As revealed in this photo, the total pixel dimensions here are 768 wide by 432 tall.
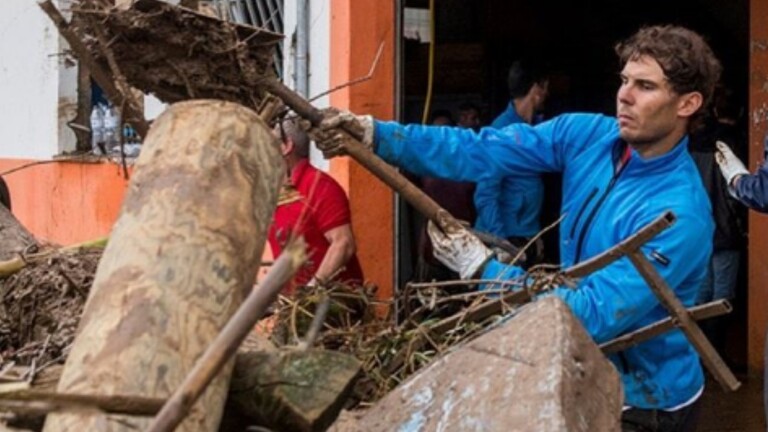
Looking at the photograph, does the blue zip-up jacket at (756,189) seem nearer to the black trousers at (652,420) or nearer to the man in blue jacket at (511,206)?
the man in blue jacket at (511,206)

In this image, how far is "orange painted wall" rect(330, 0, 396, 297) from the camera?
8.29 m

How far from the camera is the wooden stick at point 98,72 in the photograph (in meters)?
4.68

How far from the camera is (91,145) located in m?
12.2

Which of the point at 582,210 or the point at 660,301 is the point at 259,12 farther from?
the point at 660,301

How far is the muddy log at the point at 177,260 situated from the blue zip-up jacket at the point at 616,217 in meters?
1.15

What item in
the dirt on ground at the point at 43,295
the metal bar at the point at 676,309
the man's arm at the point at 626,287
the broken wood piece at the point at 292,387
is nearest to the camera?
the broken wood piece at the point at 292,387

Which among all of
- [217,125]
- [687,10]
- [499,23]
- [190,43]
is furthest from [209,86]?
[687,10]

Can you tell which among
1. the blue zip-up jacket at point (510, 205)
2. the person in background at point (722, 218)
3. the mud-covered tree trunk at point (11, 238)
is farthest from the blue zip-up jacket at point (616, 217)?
the person in background at point (722, 218)

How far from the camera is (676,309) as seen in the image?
456cm

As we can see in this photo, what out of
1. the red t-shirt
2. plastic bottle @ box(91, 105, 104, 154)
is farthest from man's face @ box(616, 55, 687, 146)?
plastic bottle @ box(91, 105, 104, 154)

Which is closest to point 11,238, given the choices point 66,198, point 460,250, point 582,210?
point 460,250

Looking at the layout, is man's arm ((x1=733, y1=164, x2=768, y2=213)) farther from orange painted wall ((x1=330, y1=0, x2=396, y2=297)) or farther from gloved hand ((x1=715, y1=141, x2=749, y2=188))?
Answer: orange painted wall ((x1=330, y1=0, x2=396, y2=297))

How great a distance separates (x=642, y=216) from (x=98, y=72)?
5.07ft

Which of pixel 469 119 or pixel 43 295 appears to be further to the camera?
pixel 469 119
